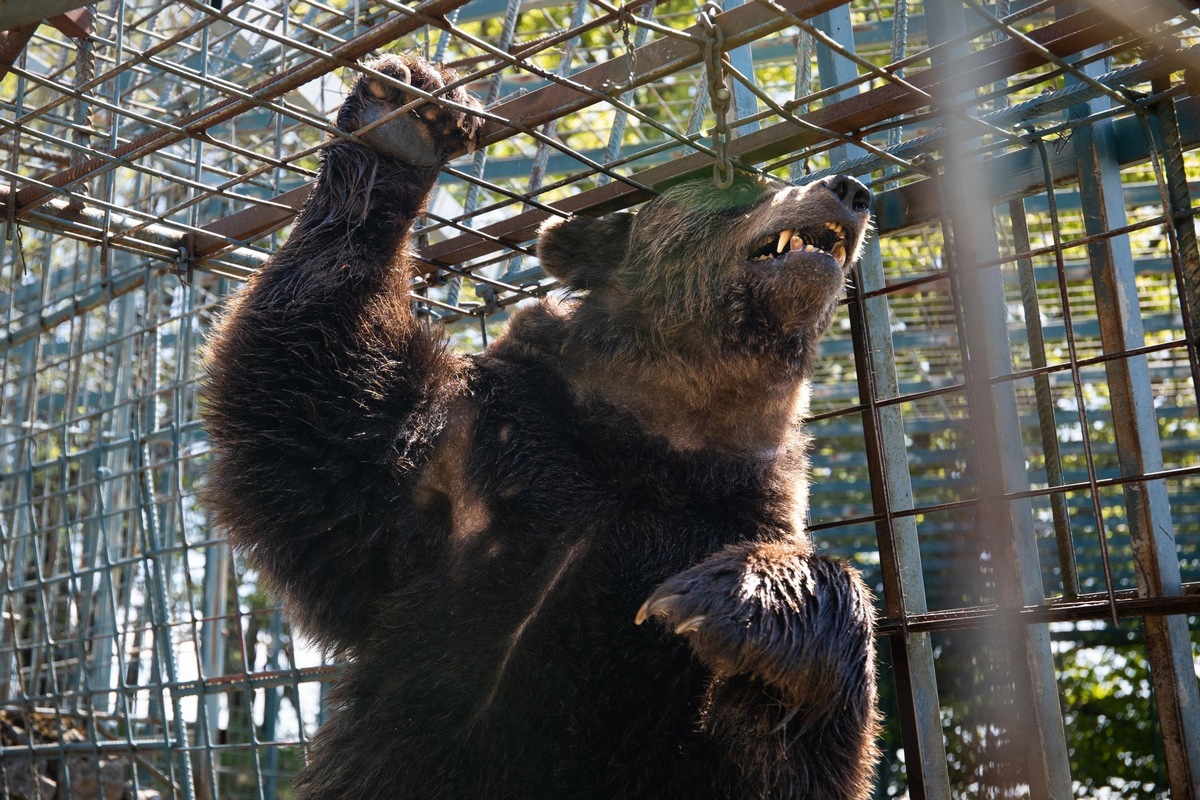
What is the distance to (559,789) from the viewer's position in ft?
9.77

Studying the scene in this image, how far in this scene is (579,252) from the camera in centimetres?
361

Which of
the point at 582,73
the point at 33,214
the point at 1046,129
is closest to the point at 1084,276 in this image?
the point at 1046,129

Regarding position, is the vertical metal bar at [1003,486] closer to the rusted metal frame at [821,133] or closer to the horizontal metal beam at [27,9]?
the rusted metal frame at [821,133]

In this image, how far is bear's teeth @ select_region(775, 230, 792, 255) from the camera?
3.24m

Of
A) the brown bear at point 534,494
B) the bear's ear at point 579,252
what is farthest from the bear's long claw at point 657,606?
the bear's ear at point 579,252

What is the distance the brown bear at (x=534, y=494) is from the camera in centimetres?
296

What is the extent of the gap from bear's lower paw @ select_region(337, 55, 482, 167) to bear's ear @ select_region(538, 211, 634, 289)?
0.48 metres

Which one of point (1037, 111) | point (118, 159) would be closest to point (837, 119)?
point (1037, 111)

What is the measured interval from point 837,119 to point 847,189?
198mm

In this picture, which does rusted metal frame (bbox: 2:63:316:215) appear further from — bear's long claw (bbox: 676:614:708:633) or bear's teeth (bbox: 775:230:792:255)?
bear's long claw (bbox: 676:614:708:633)

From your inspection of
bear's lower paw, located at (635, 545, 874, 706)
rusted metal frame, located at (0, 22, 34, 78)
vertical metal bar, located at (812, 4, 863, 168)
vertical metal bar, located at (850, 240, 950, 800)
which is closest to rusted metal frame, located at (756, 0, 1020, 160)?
vertical metal bar, located at (812, 4, 863, 168)

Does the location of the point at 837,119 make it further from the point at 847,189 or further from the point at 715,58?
the point at 715,58

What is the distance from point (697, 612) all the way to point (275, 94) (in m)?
1.54

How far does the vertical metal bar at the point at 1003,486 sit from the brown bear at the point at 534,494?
0.31 meters
